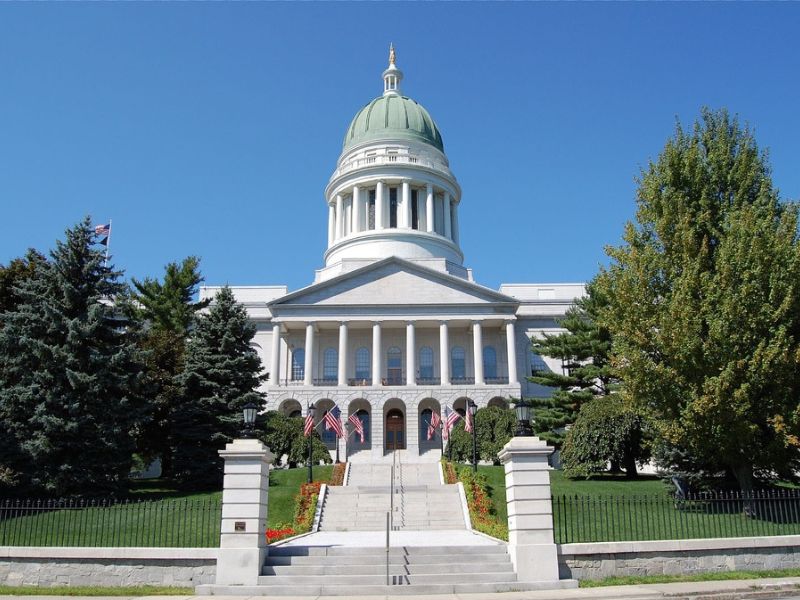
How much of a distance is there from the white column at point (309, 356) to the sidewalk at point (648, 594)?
3223 cm

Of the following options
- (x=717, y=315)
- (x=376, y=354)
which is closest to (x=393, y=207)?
(x=376, y=354)

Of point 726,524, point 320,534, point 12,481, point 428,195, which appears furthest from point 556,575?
point 428,195

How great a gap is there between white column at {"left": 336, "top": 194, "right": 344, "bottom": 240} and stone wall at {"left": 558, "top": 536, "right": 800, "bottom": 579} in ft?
157

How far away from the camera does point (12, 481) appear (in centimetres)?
2316

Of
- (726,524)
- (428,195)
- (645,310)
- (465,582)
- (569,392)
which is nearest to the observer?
(465,582)

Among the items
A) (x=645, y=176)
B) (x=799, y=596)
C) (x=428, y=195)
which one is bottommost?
(x=799, y=596)

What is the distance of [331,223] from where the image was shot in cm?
6294

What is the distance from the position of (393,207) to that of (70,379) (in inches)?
1539

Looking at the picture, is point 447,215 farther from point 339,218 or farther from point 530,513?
point 530,513

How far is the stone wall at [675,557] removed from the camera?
47.4ft

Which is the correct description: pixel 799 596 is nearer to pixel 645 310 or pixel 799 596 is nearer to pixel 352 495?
pixel 645 310

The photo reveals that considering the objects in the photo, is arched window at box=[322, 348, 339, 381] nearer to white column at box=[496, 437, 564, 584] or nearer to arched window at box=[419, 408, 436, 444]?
arched window at box=[419, 408, 436, 444]

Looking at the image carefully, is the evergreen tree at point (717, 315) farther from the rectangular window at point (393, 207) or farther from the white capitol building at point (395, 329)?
the rectangular window at point (393, 207)

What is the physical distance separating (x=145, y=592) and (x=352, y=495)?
1381 centimetres
